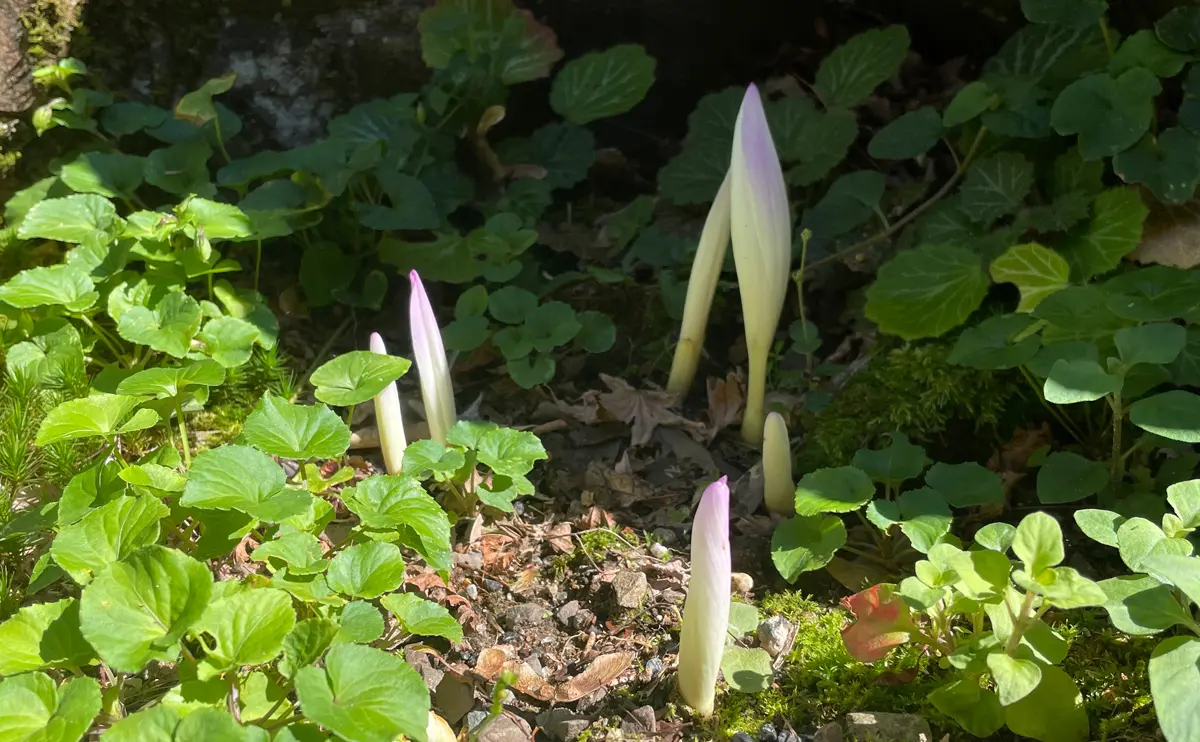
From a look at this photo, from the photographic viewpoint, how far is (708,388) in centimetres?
284

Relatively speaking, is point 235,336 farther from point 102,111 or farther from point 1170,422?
point 1170,422

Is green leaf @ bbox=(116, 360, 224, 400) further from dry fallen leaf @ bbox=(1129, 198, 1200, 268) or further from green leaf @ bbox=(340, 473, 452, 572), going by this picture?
dry fallen leaf @ bbox=(1129, 198, 1200, 268)

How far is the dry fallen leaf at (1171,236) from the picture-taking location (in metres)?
2.46

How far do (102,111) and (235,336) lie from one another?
126 cm

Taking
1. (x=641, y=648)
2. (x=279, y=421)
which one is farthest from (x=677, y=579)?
(x=279, y=421)

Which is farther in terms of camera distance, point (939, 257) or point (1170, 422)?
point (939, 257)

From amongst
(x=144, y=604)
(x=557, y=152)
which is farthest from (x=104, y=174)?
(x=144, y=604)

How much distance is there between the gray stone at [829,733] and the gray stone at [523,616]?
2.19ft

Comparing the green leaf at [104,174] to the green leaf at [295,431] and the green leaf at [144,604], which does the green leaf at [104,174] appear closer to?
the green leaf at [295,431]

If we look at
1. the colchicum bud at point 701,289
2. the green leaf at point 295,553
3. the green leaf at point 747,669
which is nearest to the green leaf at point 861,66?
the colchicum bud at point 701,289

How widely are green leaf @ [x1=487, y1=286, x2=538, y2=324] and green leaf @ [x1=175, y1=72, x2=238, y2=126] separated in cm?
110

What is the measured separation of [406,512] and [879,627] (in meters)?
0.97

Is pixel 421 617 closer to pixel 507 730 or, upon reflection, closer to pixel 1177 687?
pixel 507 730

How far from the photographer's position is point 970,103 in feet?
8.68
